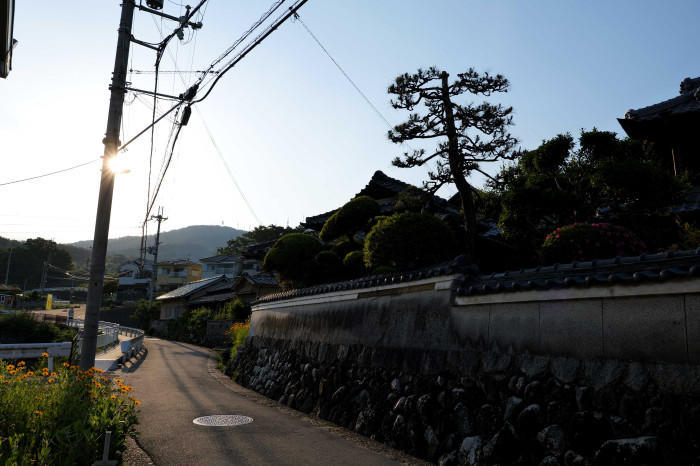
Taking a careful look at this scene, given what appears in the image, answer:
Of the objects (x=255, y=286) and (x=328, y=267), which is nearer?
(x=328, y=267)

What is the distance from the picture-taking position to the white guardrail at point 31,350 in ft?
40.9

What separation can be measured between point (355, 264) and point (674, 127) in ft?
38.3

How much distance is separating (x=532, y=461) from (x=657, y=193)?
27.8 feet

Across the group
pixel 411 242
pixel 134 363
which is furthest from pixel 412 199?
pixel 134 363

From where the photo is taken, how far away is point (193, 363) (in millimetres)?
20750

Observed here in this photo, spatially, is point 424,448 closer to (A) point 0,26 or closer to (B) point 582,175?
(A) point 0,26

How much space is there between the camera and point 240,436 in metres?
8.05

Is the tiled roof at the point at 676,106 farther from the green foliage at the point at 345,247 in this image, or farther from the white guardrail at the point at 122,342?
the white guardrail at the point at 122,342

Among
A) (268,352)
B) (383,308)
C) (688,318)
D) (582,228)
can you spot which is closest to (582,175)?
(582,228)

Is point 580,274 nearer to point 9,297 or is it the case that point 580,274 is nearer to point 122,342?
point 122,342

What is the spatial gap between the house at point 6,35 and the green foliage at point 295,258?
35.1 ft

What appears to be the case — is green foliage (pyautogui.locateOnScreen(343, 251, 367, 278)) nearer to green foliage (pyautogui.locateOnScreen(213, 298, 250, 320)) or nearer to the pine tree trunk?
the pine tree trunk

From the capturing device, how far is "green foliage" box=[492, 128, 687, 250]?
444 inches

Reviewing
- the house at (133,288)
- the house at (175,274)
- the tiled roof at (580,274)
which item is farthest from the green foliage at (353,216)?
the house at (133,288)
